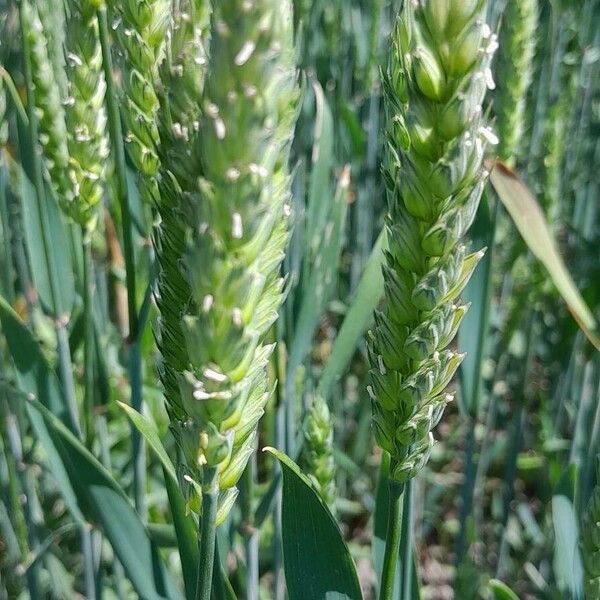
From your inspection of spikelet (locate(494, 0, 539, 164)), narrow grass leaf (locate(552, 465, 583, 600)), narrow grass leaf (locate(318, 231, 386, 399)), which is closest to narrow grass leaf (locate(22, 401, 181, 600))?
narrow grass leaf (locate(318, 231, 386, 399))

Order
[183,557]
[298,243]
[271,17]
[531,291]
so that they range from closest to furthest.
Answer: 1. [271,17]
2. [183,557]
3. [298,243]
4. [531,291]

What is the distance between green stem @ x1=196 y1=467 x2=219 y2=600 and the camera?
391 millimetres

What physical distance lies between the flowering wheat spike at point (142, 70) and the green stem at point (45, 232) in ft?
0.47

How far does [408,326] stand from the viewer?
1.36 feet

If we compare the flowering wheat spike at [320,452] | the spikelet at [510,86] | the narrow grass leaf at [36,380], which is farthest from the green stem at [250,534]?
the spikelet at [510,86]

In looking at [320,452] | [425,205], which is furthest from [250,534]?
[425,205]

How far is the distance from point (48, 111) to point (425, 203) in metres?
0.47

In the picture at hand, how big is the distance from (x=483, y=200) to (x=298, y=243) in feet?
0.72

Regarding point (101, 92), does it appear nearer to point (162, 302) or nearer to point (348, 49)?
point (162, 302)

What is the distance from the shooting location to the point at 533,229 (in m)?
0.74

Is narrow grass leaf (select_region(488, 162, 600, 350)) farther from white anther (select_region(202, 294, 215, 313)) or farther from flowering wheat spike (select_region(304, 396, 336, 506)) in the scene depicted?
white anther (select_region(202, 294, 215, 313))

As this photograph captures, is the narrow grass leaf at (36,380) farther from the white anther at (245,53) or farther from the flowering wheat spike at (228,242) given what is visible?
the white anther at (245,53)

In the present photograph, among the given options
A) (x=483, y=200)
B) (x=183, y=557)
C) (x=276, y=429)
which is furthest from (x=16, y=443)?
(x=483, y=200)

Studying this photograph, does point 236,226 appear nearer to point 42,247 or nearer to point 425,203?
point 425,203
